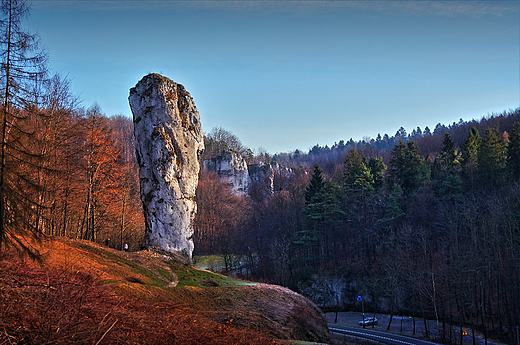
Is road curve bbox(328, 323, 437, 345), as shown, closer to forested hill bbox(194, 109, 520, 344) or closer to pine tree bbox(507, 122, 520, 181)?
forested hill bbox(194, 109, 520, 344)

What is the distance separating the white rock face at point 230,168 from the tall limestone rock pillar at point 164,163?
63.3 meters

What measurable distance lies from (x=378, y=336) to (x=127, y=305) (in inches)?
1005

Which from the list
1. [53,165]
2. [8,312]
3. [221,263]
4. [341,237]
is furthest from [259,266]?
[8,312]

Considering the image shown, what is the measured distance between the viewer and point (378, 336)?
2795 centimetres

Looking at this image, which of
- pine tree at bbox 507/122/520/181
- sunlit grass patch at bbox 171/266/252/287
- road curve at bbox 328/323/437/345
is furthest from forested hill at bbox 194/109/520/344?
sunlit grass patch at bbox 171/266/252/287

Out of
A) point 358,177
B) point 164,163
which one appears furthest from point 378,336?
point 358,177

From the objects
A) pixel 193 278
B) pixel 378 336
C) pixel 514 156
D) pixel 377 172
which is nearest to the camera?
pixel 193 278

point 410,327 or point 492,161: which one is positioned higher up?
point 492,161

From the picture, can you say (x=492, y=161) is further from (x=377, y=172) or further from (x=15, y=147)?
(x=15, y=147)

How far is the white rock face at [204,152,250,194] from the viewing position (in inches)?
3383

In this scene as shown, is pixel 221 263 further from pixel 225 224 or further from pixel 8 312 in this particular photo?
pixel 8 312

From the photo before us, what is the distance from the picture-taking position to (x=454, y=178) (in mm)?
44500

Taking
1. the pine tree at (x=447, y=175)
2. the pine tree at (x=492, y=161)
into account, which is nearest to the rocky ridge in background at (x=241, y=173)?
the pine tree at (x=447, y=175)

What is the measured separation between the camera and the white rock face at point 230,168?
85.9m
